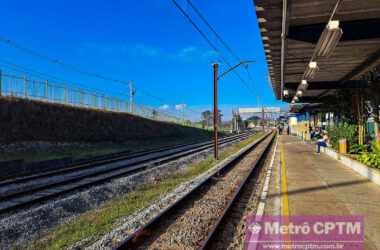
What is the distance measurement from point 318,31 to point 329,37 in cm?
175

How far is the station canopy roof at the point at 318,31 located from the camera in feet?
29.8

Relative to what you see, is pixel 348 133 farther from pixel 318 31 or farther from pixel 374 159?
pixel 318 31

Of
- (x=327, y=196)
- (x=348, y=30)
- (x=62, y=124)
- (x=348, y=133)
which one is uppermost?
(x=348, y=30)

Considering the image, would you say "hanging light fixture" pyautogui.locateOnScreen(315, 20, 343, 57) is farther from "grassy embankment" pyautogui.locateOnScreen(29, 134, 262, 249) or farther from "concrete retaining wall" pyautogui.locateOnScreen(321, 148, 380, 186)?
"grassy embankment" pyautogui.locateOnScreen(29, 134, 262, 249)

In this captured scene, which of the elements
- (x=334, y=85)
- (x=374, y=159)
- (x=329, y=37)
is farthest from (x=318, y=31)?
(x=334, y=85)

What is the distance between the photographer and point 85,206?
10.8 m

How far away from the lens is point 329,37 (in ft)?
30.4

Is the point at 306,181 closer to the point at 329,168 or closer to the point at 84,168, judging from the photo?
the point at 329,168

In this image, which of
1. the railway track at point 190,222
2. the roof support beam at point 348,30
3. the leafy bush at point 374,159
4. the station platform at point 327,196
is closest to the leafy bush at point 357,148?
the station platform at point 327,196

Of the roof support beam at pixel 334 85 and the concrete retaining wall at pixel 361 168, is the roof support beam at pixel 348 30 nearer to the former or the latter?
the concrete retaining wall at pixel 361 168

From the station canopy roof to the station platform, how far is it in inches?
171

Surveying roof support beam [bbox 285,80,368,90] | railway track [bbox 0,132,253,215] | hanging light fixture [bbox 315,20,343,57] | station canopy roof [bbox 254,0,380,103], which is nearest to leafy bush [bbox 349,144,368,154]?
roof support beam [bbox 285,80,368,90]

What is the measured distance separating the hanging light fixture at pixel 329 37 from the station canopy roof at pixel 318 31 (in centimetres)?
55

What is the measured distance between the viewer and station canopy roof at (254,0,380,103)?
9.09 meters
